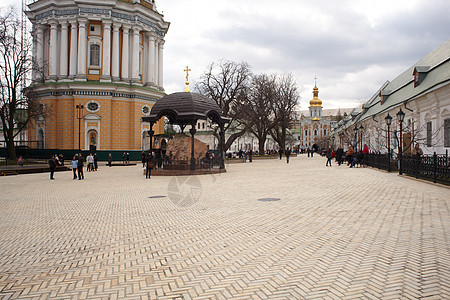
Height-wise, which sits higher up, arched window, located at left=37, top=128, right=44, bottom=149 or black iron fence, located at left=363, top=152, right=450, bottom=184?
arched window, located at left=37, top=128, right=44, bottom=149

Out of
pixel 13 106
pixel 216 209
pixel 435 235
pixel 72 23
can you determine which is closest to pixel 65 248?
pixel 216 209

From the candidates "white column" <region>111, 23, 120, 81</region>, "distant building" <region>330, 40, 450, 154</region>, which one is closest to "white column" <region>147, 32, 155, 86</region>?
"white column" <region>111, 23, 120, 81</region>

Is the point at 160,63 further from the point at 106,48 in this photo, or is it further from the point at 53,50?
the point at 53,50

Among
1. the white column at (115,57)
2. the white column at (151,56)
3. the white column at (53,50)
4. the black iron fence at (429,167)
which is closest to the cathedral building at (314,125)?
the white column at (151,56)

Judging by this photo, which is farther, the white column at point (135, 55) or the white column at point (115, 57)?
the white column at point (135, 55)

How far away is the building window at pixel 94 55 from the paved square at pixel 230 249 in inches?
1441

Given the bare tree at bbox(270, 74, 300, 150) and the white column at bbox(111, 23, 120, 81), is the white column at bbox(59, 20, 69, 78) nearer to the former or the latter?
the white column at bbox(111, 23, 120, 81)

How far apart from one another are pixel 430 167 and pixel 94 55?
40568 millimetres

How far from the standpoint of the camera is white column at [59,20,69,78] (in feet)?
137

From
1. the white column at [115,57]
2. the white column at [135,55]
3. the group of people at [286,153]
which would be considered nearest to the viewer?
the group of people at [286,153]

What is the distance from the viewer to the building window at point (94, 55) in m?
42.5

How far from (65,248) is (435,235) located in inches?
275

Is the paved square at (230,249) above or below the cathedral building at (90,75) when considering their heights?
below

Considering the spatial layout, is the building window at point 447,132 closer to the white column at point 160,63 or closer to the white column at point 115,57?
the white column at point 115,57
